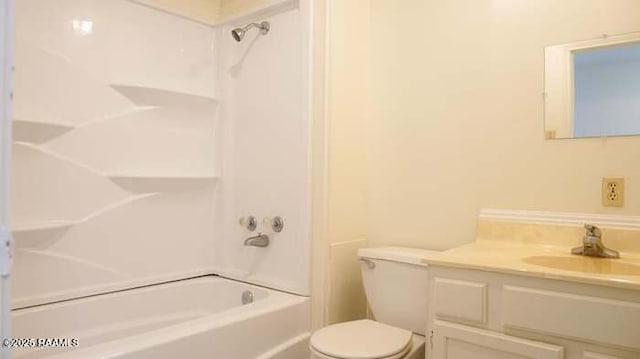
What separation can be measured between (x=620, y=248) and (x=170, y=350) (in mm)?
1746

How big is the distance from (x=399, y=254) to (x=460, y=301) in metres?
0.49

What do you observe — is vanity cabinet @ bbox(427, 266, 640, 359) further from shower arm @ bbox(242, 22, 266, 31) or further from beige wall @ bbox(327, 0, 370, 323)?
shower arm @ bbox(242, 22, 266, 31)

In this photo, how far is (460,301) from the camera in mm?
1423

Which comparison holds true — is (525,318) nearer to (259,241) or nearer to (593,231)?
(593,231)

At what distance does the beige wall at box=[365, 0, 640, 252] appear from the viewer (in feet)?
5.59

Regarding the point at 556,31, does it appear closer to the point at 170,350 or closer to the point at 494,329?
the point at 494,329

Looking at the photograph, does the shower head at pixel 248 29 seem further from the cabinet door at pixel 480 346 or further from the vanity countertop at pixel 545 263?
the cabinet door at pixel 480 346

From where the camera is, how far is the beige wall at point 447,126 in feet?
5.66

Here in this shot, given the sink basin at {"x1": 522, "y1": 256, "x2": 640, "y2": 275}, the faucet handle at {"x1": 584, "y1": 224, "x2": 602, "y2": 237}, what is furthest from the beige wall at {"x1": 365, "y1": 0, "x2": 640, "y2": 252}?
the sink basin at {"x1": 522, "y1": 256, "x2": 640, "y2": 275}

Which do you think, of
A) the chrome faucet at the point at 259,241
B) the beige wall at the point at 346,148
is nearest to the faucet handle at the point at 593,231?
the beige wall at the point at 346,148

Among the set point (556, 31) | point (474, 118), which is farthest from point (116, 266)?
point (556, 31)

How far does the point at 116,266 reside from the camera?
216cm

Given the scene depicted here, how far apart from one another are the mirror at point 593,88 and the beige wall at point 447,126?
1.4 inches

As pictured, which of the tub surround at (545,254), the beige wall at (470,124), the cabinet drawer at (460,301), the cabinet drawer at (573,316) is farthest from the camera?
the beige wall at (470,124)
